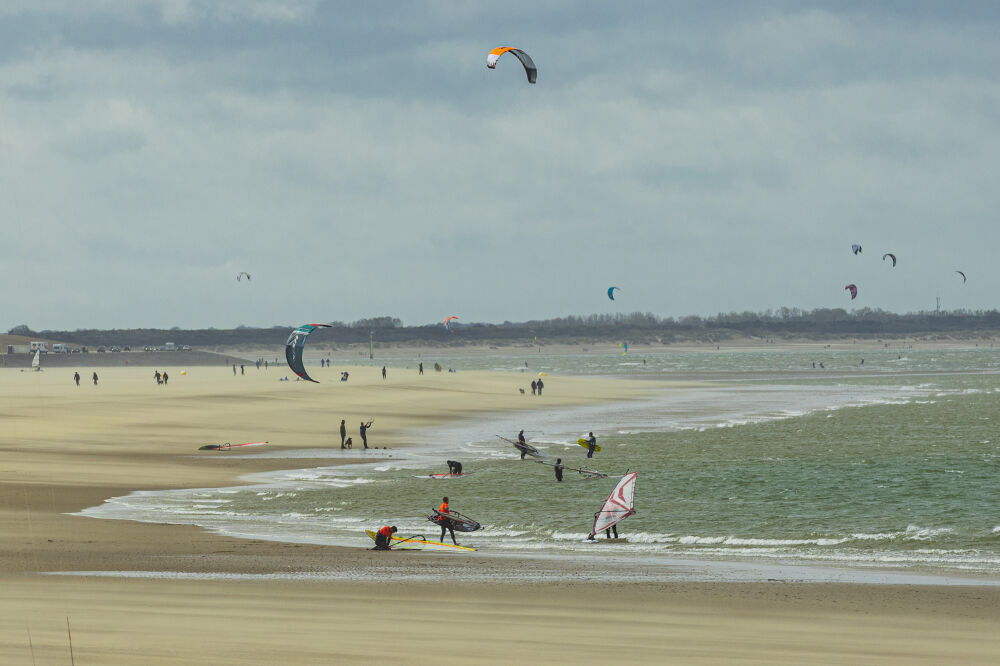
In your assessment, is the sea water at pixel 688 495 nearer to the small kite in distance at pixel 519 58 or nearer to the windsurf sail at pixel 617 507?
the windsurf sail at pixel 617 507

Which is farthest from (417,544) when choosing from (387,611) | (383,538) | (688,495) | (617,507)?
(688,495)

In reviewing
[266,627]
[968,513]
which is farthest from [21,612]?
[968,513]

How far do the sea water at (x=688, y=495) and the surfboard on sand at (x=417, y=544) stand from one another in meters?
0.55

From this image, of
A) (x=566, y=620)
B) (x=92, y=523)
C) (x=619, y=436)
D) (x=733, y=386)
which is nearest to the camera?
(x=566, y=620)

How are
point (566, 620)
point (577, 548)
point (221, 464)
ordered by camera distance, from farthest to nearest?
point (221, 464) < point (577, 548) < point (566, 620)

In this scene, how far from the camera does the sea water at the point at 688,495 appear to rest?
18.2m

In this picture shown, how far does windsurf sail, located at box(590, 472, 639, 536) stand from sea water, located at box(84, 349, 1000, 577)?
0.42 meters

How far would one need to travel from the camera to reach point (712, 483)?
A: 84.0 ft

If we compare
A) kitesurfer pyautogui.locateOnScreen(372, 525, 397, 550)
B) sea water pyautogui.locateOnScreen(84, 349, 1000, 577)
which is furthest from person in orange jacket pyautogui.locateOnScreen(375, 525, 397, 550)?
sea water pyautogui.locateOnScreen(84, 349, 1000, 577)

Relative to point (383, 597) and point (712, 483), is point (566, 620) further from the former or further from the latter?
point (712, 483)

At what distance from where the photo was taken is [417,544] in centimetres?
1792

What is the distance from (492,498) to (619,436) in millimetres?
15322

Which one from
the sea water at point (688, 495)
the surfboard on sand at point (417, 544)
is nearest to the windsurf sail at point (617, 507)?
the sea water at point (688, 495)

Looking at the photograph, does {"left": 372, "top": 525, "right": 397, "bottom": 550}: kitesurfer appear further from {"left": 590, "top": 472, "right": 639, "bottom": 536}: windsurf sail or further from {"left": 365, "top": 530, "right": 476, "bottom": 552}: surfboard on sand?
{"left": 590, "top": 472, "right": 639, "bottom": 536}: windsurf sail
